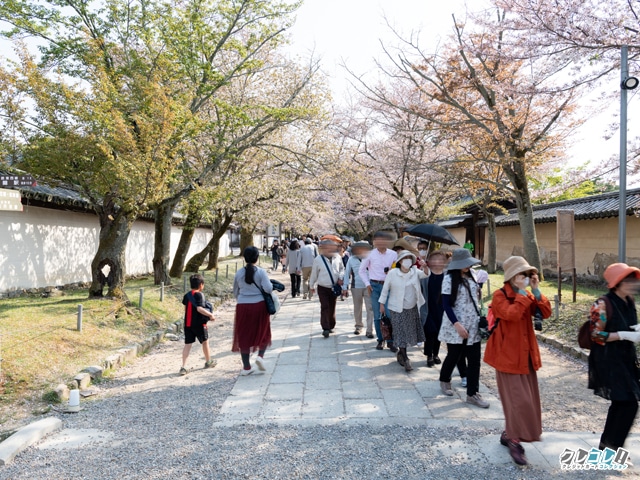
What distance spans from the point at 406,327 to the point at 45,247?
34.6ft

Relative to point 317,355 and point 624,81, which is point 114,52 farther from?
point 624,81

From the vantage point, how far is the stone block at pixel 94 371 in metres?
6.21

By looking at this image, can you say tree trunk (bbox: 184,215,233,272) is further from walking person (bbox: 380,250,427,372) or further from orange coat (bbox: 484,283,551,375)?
orange coat (bbox: 484,283,551,375)

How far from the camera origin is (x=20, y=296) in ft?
35.8

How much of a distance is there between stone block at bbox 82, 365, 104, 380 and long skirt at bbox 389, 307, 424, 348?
420 centimetres

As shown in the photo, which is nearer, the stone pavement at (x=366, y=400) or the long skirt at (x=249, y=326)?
the stone pavement at (x=366, y=400)

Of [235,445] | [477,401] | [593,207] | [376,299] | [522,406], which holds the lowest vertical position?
[235,445]

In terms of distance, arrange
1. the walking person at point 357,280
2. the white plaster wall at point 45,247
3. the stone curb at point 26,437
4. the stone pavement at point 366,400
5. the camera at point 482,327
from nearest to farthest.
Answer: the stone curb at point 26,437 < the stone pavement at point 366,400 < the camera at point 482,327 < the walking person at point 357,280 < the white plaster wall at point 45,247

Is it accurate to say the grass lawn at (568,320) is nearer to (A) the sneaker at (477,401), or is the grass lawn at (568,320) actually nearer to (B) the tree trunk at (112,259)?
(A) the sneaker at (477,401)

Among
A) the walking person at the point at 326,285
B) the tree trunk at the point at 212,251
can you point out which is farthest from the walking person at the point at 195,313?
the tree trunk at the point at 212,251

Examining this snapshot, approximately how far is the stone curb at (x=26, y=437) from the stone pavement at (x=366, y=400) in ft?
5.43

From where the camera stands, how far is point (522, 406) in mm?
3697

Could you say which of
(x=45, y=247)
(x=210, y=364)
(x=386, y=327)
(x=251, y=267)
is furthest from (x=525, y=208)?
(x=45, y=247)

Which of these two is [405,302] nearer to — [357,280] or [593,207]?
[357,280]
